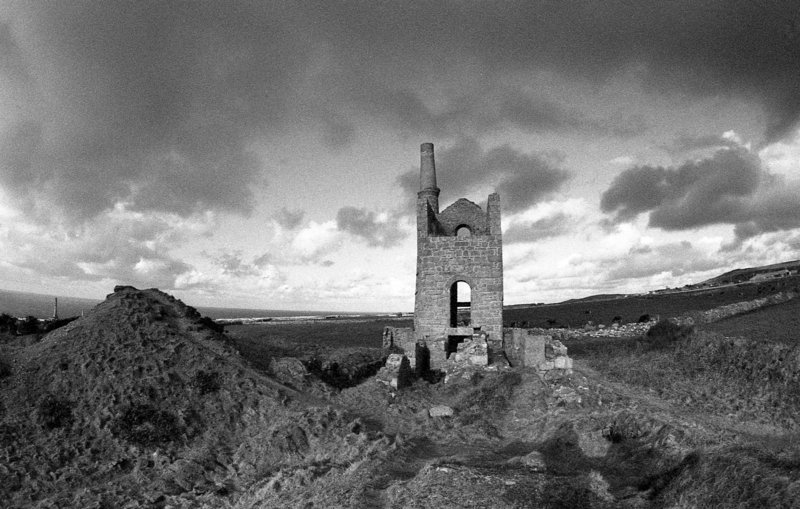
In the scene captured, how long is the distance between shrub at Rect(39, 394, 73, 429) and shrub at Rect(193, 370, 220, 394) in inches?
109

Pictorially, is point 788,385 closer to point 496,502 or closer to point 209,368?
point 496,502

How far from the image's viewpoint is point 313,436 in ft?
35.4

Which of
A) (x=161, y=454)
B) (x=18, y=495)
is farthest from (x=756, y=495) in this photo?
(x=18, y=495)

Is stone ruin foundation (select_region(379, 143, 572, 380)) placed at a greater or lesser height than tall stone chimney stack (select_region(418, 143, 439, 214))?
lesser

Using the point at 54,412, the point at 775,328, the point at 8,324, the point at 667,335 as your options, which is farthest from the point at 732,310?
the point at 8,324

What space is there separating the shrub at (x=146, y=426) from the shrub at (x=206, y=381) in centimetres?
119

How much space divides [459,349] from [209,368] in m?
8.81

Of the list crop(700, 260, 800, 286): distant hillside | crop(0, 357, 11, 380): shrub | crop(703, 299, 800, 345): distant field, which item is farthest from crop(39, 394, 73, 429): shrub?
crop(700, 260, 800, 286): distant hillside

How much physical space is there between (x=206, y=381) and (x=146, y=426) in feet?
6.67

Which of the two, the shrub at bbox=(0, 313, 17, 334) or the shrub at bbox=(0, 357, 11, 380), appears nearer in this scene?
the shrub at bbox=(0, 357, 11, 380)

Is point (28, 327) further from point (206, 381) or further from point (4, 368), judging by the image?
point (206, 381)

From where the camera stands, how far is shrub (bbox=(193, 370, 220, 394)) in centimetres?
1252

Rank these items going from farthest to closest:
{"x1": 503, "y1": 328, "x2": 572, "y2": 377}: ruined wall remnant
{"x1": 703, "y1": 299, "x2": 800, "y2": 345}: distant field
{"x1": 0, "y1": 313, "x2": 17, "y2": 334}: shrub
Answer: {"x1": 0, "y1": 313, "x2": 17, "y2": 334}: shrub, {"x1": 703, "y1": 299, "x2": 800, "y2": 345}: distant field, {"x1": 503, "y1": 328, "x2": 572, "y2": 377}: ruined wall remnant

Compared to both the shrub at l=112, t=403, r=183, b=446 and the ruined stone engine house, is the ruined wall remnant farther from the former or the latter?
the shrub at l=112, t=403, r=183, b=446
